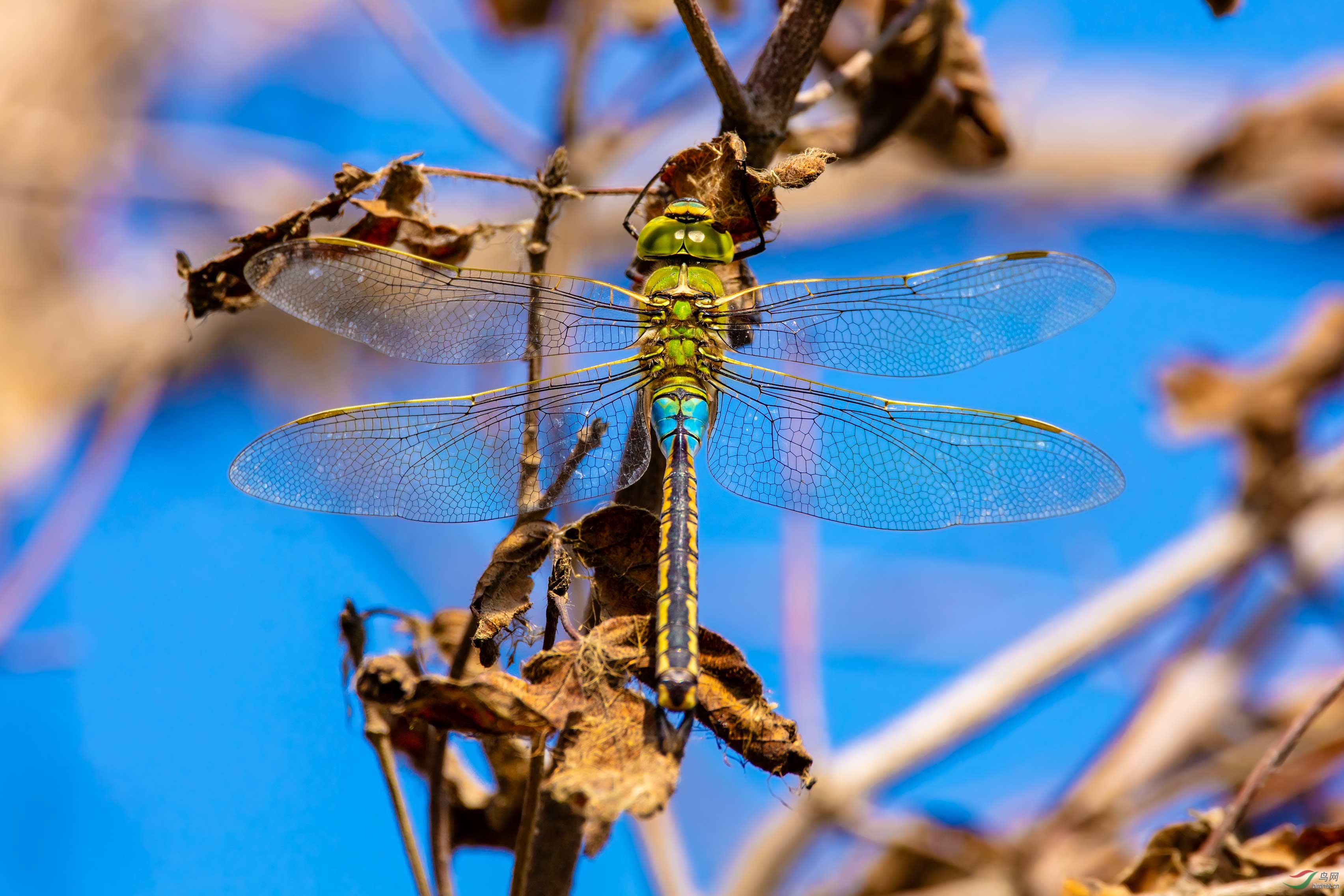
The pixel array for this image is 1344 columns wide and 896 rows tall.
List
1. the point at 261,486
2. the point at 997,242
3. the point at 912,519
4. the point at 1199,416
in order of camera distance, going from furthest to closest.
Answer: the point at 997,242 → the point at 1199,416 → the point at 912,519 → the point at 261,486

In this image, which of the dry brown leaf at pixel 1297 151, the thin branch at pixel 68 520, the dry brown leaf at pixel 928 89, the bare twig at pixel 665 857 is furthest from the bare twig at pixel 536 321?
the dry brown leaf at pixel 1297 151

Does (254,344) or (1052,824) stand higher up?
(254,344)

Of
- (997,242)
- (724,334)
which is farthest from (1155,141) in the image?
(724,334)

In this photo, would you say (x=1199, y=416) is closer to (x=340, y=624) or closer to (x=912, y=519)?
(x=912, y=519)

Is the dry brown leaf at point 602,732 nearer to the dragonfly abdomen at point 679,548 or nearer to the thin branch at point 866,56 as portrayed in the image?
the dragonfly abdomen at point 679,548

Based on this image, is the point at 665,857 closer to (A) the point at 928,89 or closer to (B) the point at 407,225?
(B) the point at 407,225

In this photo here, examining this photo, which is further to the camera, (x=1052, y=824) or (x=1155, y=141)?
(x=1155, y=141)

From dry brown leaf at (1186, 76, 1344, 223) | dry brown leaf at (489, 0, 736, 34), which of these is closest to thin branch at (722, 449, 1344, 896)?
dry brown leaf at (1186, 76, 1344, 223)

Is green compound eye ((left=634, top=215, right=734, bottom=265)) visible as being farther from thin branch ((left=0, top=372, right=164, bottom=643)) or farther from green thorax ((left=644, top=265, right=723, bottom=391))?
thin branch ((left=0, top=372, right=164, bottom=643))

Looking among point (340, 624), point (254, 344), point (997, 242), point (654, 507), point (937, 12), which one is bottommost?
point (340, 624)
